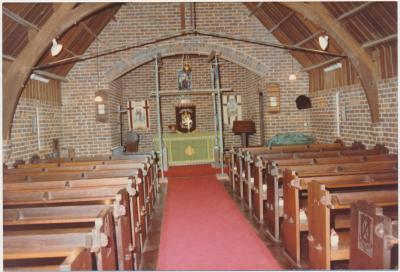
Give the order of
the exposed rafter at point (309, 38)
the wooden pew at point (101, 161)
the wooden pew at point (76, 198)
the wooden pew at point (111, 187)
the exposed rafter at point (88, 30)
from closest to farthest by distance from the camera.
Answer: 1. the wooden pew at point (76, 198)
2. the wooden pew at point (111, 187)
3. the wooden pew at point (101, 161)
4. the exposed rafter at point (309, 38)
5. the exposed rafter at point (88, 30)

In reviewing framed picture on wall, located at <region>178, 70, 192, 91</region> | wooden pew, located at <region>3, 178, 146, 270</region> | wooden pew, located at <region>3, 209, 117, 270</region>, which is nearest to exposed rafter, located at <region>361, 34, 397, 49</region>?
wooden pew, located at <region>3, 178, 146, 270</region>

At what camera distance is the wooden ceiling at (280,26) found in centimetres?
596

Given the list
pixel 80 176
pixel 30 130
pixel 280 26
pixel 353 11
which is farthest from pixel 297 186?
pixel 280 26

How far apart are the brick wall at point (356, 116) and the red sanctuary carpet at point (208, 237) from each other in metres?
2.87

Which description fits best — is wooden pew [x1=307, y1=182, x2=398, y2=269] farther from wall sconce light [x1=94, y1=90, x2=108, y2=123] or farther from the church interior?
wall sconce light [x1=94, y1=90, x2=108, y2=123]

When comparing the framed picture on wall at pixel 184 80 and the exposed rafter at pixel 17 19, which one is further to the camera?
the framed picture on wall at pixel 184 80

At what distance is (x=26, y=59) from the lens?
6203mm

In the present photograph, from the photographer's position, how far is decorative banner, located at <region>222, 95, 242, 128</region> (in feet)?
44.2

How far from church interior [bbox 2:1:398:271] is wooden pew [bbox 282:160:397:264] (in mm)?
21

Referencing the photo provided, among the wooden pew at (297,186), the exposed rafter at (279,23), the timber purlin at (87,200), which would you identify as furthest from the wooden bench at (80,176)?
the exposed rafter at (279,23)

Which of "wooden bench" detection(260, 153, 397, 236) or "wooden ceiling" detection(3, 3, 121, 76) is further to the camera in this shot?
"wooden ceiling" detection(3, 3, 121, 76)

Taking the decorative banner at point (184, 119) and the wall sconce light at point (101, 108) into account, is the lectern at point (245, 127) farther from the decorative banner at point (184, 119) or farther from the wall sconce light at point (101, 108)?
the wall sconce light at point (101, 108)

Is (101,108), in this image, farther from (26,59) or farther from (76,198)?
(76,198)

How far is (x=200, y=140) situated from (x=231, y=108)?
2.17m
